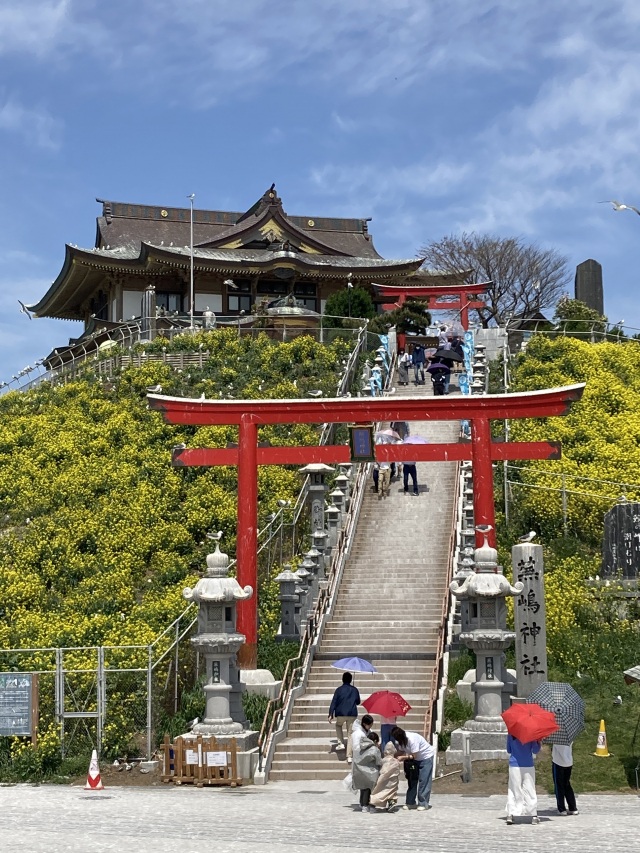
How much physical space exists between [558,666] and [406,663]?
240cm

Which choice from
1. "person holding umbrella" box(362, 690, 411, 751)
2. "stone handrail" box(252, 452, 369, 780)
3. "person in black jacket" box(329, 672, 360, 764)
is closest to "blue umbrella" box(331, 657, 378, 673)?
"person in black jacket" box(329, 672, 360, 764)

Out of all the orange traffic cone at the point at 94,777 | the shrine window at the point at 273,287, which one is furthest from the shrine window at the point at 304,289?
the orange traffic cone at the point at 94,777

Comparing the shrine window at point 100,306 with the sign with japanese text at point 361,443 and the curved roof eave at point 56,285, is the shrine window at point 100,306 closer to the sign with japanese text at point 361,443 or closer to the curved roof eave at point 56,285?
the curved roof eave at point 56,285

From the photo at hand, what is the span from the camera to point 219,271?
161 ft

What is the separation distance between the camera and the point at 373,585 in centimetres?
2222

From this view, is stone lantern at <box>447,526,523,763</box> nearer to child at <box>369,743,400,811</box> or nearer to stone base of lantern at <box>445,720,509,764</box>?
stone base of lantern at <box>445,720,509,764</box>

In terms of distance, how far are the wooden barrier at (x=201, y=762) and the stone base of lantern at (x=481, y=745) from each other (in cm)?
289

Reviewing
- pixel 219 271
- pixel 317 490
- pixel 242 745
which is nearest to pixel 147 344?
pixel 219 271

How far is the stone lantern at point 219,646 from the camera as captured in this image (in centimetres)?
1634

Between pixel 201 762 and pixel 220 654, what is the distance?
148 centimetres

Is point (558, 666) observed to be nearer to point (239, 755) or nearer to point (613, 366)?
point (239, 755)

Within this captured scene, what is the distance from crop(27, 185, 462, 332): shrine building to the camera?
48250 mm

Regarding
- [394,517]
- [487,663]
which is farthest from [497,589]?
[394,517]

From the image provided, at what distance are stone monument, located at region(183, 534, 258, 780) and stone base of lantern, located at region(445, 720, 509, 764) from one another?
Result: 2708 millimetres
